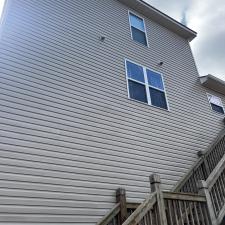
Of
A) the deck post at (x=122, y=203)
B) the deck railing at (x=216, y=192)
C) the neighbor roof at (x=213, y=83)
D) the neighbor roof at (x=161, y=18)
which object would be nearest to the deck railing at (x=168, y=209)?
the deck railing at (x=216, y=192)

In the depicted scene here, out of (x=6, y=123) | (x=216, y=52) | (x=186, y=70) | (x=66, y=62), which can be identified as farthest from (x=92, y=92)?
(x=216, y=52)

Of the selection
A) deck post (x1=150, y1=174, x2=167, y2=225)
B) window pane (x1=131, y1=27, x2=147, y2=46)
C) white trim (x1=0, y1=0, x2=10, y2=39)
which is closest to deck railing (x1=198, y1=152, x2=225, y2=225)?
deck post (x1=150, y1=174, x2=167, y2=225)

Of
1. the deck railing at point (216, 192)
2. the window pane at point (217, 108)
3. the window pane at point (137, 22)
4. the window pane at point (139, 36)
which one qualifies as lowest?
the deck railing at point (216, 192)

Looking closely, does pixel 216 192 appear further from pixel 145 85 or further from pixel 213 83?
pixel 213 83

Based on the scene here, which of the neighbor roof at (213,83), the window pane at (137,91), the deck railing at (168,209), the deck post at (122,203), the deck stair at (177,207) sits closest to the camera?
the deck railing at (168,209)

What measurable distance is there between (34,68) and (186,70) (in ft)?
20.4

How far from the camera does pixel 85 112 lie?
231 inches

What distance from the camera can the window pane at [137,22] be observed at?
9.32m

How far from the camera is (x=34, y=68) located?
5.54 metres

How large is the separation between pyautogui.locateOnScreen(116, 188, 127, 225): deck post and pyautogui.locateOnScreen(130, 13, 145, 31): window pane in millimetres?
6167

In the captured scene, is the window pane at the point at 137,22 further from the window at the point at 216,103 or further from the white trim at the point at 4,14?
the white trim at the point at 4,14

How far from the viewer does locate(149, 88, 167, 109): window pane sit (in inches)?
303

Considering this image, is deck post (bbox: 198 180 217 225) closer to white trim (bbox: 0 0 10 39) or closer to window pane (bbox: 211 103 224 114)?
white trim (bbox: 0 0 10 39)

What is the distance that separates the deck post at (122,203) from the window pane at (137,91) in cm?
278
